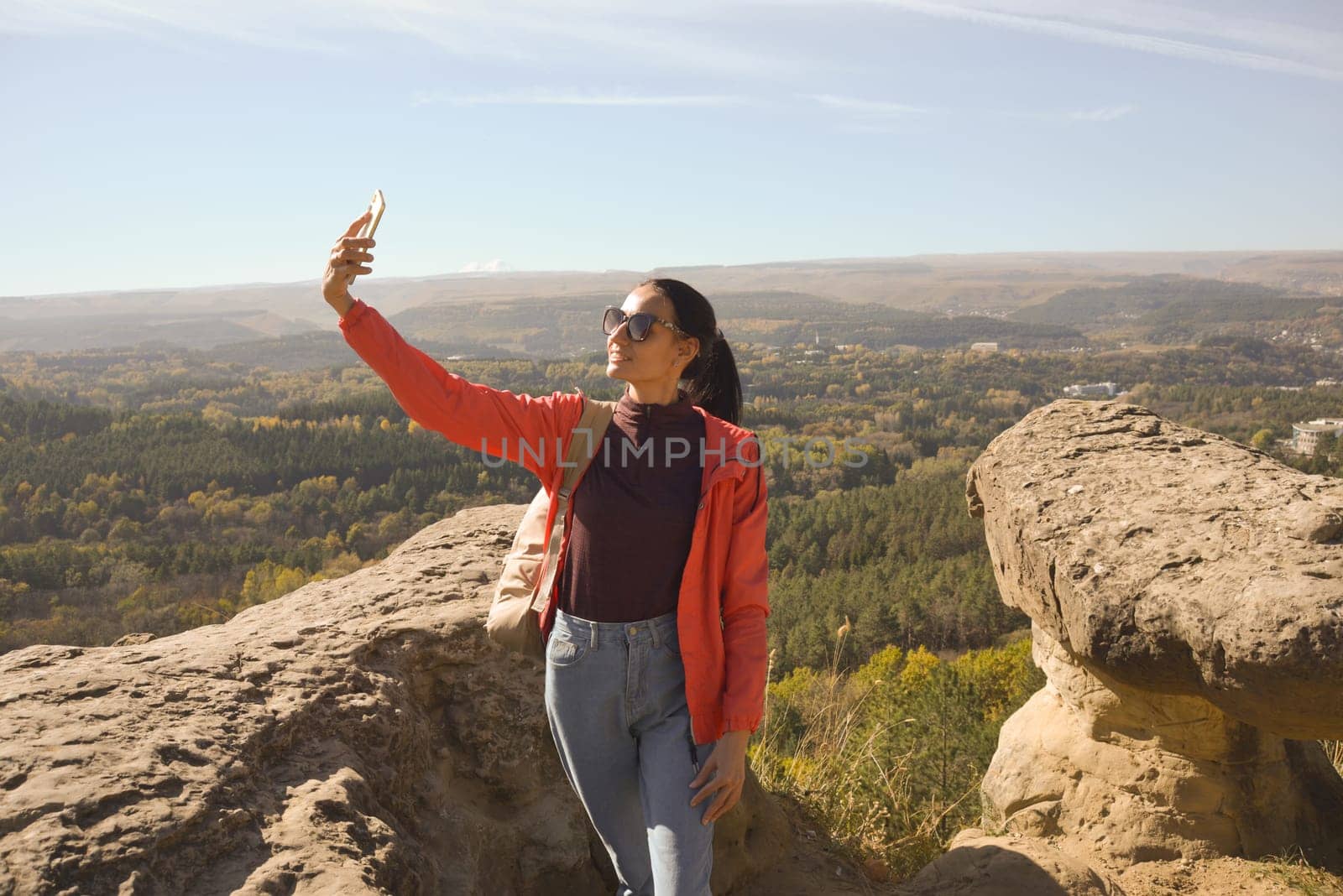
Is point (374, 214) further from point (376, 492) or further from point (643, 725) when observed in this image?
point (376, 492)

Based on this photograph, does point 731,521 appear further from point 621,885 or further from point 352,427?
point 352,427

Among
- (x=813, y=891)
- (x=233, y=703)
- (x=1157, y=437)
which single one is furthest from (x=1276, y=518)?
(x=233, y=703)

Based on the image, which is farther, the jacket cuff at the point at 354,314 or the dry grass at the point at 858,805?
the dry grass at the point at 858,805

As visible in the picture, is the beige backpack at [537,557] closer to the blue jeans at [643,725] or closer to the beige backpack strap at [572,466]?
the beige backpack strap at [572,466]

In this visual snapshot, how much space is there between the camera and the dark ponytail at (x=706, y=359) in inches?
110

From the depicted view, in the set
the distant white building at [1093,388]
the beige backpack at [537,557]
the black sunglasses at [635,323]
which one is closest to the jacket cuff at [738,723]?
the beige backpack at [537,557]

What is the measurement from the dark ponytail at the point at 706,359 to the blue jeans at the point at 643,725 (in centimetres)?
79

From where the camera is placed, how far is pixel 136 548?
61625 mm

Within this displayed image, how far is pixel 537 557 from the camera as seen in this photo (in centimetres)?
287

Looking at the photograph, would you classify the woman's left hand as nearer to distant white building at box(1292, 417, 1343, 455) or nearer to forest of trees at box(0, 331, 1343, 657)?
forest of trees at box(0, 331, 1343, 657)

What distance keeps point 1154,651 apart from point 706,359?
302 cm

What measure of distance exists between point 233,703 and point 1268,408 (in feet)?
350

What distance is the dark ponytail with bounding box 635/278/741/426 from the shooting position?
280cm

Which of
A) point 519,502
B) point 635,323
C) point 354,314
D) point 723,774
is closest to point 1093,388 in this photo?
point 519,502
